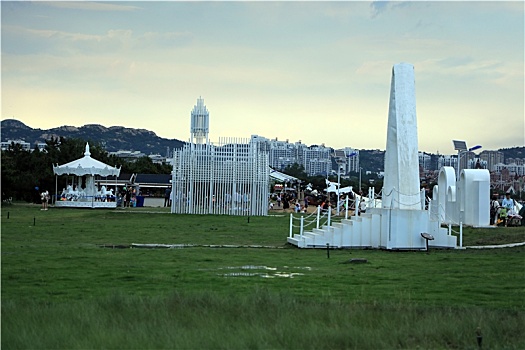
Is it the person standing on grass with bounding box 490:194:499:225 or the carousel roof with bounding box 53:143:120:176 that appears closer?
the person standing on grass with bounding box 490:194:499:225

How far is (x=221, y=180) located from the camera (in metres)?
50.7

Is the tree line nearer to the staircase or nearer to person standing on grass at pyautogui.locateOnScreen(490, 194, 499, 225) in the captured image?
person standing on grass at pyautogui.locateOnScreen(490, 194, 499, 225)

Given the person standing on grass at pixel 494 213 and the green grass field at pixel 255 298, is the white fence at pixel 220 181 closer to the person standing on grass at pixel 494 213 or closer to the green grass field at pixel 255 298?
the person standing on grass at pixel 494 213

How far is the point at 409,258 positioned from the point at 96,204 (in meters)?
38.4

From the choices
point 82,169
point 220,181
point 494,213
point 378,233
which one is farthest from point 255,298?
point 82,169

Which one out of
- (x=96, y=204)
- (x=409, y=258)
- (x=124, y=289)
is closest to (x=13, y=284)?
(x=124, y=289)

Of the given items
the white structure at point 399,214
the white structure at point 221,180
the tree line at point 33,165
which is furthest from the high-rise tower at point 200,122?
the white structure at point 399,214

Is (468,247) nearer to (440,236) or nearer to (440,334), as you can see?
(440,236)

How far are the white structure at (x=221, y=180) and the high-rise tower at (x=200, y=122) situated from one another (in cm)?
244

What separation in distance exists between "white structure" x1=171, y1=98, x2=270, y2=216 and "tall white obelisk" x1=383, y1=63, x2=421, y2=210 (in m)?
23.4

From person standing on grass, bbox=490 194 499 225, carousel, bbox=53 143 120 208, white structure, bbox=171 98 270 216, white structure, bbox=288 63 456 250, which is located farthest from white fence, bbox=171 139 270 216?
white structure, bbox=288 63 456 250

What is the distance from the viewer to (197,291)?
50.1 ft

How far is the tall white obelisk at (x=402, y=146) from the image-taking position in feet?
88.0

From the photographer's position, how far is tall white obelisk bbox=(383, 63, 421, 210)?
26.8 meters
